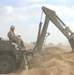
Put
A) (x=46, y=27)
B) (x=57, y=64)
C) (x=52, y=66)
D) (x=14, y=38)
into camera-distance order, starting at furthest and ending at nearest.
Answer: (x=46, y=27)
(x=14, y=38)
(x=57, y=64)
(x=52, y=66)

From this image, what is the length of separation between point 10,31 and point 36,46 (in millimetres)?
1761

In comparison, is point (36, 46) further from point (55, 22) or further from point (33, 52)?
point (55, 22)

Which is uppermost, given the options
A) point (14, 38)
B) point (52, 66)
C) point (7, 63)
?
point (14, 38)

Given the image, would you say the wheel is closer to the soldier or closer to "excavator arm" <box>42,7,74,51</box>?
the soldier

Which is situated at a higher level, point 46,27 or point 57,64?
point 46,27

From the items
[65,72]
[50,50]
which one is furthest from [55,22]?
[50,50]

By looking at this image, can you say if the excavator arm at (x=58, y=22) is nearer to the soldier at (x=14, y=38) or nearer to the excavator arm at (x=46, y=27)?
the excavator arm at (x=46, y=27)

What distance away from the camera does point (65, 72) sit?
1474cm

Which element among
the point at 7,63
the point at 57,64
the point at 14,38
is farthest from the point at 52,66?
the point at 14,38

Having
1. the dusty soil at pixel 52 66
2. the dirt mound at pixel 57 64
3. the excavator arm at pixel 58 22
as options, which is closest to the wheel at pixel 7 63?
the dusty soil at pixel 52 66

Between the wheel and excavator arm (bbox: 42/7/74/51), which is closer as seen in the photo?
the wheel

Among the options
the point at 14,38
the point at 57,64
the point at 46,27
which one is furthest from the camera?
the point at 46,27

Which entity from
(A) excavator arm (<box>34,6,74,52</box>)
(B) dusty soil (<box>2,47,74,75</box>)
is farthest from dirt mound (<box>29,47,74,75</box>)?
(A) excavator arm (<box>34,6,74,52</box>)

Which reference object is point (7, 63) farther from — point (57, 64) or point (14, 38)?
point (57, 64)
